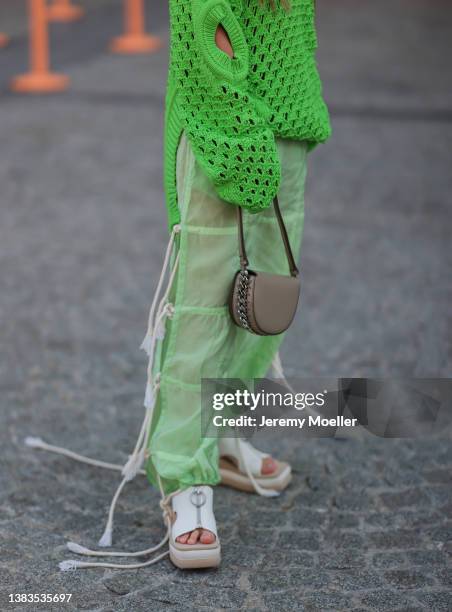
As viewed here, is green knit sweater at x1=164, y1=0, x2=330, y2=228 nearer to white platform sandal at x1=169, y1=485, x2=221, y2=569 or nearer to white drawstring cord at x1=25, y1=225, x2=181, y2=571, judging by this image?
white drawstring cord at x1=25, y1=225, x2=181, y2=571

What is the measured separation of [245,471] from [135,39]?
8.66 metres

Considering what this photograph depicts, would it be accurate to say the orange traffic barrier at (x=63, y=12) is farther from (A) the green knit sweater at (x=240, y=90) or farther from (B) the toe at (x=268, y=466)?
(A) the green knit sweater at (x=240, y=90)

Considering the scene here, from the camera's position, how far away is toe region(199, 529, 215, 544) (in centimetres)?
279

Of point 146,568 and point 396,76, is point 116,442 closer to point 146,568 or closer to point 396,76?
point 146,568

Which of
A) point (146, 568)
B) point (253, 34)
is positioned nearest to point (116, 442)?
point (146, 568)

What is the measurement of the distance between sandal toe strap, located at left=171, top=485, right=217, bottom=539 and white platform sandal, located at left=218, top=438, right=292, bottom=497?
39 centimetres

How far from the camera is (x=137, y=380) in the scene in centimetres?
412

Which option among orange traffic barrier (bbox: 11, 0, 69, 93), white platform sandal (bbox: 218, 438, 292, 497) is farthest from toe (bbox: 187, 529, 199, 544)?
orange traffic barrier (bbox: 11, 0, 69, 93)

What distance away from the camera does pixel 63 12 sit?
1296 cm

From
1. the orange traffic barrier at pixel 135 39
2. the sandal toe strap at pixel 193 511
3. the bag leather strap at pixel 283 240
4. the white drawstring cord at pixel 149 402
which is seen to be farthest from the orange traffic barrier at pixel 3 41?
the sandal toe strap at pixel 193 511

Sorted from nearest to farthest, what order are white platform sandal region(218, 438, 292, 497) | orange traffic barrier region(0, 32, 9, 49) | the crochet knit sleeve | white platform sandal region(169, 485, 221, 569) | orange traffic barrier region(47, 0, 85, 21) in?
the crochet knit sleeve → white platform sandal region(169, 485, 221, 569) → white platform sandal region(218, 438, 292, 497) → orange traffic barrier region(0, 32, 9, 49) → orange traffic barrier region(47, 0, 85, 21)

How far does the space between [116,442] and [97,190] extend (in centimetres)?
322

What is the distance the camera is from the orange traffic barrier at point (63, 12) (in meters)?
12.9

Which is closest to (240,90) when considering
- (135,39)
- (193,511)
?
(193,511)
